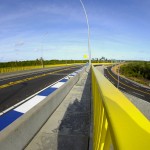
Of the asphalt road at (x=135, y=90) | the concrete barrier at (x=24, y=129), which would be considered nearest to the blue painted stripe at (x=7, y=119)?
the concrete barrier at (x=24, y=129)

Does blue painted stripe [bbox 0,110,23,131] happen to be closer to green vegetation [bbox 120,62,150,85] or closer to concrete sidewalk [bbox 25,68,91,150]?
concrete sidewalk [bbox 25,68,91,150]

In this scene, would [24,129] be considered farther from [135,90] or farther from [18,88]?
[135,90]

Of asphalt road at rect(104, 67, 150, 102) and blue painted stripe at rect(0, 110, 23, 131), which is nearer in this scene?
blue painted stripe at rect(0, 110, 23, 131)

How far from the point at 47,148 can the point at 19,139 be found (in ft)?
1.97

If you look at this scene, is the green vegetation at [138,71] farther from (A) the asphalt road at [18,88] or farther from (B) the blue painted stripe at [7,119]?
(B) the blue painted stripe at [7,119]

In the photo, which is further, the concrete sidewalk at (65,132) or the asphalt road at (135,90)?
the asphalt road at (135,90)

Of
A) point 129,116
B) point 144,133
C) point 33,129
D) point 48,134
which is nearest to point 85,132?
point 48,134

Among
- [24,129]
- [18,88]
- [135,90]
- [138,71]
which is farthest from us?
[138,71]

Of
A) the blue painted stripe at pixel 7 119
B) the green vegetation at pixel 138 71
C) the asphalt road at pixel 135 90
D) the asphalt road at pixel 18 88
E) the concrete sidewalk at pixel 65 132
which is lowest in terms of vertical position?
the green vegetation at pixel 138 71

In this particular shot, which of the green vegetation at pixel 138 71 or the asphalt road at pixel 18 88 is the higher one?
the asphalt road at pixel 18 88

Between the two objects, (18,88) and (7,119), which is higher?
(7,119)

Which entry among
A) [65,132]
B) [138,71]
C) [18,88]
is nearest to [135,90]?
[18,88]

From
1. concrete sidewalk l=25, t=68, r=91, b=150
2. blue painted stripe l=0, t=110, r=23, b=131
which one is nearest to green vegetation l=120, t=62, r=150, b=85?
concrete sidewalk l=25, t=68, r=91, b=150

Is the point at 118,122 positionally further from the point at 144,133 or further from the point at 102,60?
the point at 102,60
